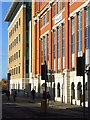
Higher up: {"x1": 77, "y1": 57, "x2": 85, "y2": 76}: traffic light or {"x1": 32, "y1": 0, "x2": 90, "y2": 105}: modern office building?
{"x1": 32, "y1": 0, "x2": 90, "y2": 105}: modern office building

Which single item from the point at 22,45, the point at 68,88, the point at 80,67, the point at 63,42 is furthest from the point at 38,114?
the point at 22,45

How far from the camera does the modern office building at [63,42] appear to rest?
45638 millimetres

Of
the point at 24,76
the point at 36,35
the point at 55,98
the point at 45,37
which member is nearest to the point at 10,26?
the point at 24,76

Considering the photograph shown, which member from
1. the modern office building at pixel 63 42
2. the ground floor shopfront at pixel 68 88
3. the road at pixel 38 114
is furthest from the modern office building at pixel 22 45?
the road at pixel 38 114

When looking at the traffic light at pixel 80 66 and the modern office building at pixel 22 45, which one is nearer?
the traffic light at pixel 80 66

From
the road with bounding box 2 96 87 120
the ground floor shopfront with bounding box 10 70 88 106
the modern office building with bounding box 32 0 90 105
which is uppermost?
the modern office building with bounding box 32 0 90 105

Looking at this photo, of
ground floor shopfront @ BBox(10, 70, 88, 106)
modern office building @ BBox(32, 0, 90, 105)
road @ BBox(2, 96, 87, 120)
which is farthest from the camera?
ground floor shopfront @ BBox(10, 70, 88, 106)

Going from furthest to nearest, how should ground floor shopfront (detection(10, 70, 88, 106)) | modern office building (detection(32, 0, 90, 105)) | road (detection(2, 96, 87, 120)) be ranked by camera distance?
1. ground floor shopfront (detection(10, 70, 88, 106))
2. modern office building (detection(32, 0, 90, 105))
3. road (detection(2, 96, 87, 120))

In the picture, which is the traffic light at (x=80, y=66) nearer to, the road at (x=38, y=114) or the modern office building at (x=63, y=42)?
the road at (x=38, y=114)

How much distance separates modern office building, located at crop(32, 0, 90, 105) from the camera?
45638mm

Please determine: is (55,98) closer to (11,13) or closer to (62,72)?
(62,72)

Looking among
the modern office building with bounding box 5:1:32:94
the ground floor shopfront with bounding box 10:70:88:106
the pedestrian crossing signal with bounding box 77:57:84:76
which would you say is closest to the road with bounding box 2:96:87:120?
the ground floor shopfront with bounding box 10:70:88:106

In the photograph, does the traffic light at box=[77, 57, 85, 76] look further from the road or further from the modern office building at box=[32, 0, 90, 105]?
the modern office building at box=[32, 0, 90, 105]

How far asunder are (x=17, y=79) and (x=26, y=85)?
9.87 meters
